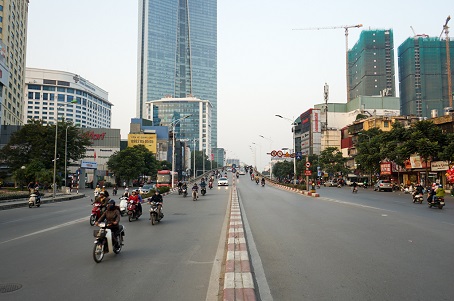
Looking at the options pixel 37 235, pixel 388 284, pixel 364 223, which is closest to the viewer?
pixel 388 284

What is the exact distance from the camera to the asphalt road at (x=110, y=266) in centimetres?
589

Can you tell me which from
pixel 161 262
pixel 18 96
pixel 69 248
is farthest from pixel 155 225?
pixel 18 96

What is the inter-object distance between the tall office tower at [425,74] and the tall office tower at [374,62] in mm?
13208

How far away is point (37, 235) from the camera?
12.3 m

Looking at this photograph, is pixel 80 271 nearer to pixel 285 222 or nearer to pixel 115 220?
pixel 115 220

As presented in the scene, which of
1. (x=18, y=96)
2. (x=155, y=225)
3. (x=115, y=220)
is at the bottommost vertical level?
(x=155, y=225)

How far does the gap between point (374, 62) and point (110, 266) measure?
18080 cm

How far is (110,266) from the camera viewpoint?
7801 millimetres

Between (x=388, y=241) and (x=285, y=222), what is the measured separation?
5.43 m

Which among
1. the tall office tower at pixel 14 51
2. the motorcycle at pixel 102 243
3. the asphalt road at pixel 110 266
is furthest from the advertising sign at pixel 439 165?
the tall office tower at pixel 14 51

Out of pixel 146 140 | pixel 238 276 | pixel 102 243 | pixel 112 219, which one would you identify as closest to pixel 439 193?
pixel 238 276

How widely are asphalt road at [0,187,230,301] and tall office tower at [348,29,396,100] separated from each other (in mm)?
168705

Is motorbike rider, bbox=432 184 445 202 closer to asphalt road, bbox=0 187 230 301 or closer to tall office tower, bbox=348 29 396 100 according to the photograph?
asphalt road, bbox=0 187 230 301

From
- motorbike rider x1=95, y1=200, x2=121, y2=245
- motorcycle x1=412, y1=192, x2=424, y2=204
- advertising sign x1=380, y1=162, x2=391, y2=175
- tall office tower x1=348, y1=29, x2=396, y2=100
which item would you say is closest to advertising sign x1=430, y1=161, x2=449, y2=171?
advertising sign x1=380, y1=162, x2=391, y2=175
